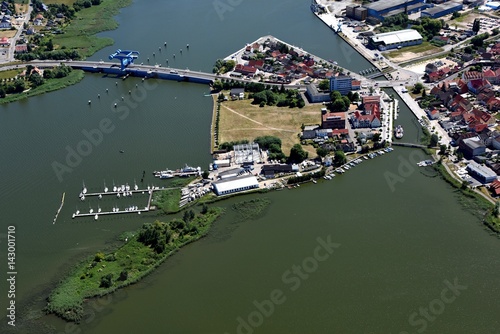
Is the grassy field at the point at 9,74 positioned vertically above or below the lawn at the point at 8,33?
below

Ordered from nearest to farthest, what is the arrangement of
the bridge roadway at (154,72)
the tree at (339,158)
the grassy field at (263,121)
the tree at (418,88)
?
the tree at (339,158) < the grassy field at (263,121) < the tree at (418,88) < the bridge roadway at (154,72)

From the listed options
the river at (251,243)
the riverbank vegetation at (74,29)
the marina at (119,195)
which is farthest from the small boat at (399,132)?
the riverbank vegetation at (74,29)

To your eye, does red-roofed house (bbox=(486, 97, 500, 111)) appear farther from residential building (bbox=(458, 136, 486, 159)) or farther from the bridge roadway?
the bridge roadway

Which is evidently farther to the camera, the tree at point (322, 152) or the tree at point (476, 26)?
the tree at point (476, 26)

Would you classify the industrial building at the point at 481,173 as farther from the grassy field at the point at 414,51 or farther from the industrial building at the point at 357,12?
the industrial building at the point at 357,12

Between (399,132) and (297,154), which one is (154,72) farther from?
(399,132)

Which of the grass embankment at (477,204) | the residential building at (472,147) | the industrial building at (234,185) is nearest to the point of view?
the grass embankment at (477,204)
